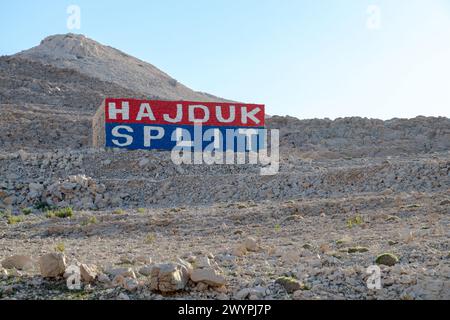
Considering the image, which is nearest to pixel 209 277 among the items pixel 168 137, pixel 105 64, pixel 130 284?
pixel 130 284

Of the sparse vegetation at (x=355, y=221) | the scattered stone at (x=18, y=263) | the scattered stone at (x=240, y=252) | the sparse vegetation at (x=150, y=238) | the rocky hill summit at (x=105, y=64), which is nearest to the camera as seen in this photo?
the scattered stone at (x=18, y=263)

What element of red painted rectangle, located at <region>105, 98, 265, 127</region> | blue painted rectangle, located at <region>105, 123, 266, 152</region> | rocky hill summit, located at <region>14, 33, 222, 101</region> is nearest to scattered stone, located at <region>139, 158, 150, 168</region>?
blue painted rectangle, located at <region>105, 123, 266, 152</region>

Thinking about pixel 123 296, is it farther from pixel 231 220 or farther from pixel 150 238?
pixel 231 220

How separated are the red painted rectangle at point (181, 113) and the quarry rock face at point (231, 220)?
149 cm

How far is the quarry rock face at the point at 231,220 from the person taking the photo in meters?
6.02

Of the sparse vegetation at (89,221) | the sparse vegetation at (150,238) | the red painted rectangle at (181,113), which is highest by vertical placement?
the red painted rectangle at (181,113)

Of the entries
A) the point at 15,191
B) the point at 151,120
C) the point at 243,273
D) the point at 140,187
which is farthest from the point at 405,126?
the point at 243,273

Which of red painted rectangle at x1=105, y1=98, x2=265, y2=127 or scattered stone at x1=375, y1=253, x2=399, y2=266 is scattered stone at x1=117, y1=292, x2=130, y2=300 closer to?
scattered stone at x1=375, y1=253, x2=399, y2=266

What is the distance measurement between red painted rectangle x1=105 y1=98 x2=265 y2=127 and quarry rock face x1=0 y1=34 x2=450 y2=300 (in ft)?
4.88

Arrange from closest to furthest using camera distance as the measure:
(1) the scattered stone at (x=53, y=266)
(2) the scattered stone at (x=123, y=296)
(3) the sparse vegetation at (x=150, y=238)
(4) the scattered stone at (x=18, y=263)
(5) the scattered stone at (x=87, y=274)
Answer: (2) the scattered stone at (x=123, y=296) → (5) the scattered stone at (x=87, y=274) → (1) the scattered stone at (x=53, y=266) → (4) the scattered stone at (x=18, y=263) → (3) the sparse vegetation at (x=150, y=238)

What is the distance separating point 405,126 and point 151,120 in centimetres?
1962

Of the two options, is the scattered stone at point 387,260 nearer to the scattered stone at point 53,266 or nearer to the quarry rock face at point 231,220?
the quarry rock face at point 231,220

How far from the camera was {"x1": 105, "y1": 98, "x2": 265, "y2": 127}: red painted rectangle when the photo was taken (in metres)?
23.0

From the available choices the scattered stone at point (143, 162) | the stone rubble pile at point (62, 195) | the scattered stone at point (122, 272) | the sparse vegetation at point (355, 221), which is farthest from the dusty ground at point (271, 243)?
the scattered stone at point (143, 162)
